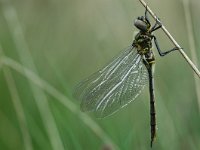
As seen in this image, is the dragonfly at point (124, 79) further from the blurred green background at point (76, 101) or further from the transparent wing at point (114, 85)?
the blurred green background at point (76, 101)

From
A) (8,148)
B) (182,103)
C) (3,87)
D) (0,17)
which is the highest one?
(0,17)

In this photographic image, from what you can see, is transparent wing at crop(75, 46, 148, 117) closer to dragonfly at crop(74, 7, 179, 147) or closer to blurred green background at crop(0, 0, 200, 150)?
dragonfly at crop(74, 7, 179, 147)

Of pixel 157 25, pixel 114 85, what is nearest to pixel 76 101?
pixel 114 85

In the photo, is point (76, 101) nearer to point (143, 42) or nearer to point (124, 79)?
point (124, 79)

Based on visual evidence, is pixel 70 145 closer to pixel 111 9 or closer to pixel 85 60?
pixel 111 9

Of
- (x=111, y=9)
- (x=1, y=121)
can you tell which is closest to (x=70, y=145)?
(x=1, y=121)

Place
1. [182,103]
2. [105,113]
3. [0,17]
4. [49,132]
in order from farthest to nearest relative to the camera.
Result: [0,17] → [182,103] → [49,132] → [105,113]

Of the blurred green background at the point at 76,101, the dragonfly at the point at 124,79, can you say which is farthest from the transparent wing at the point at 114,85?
the blurred green background at the point at 76,101
